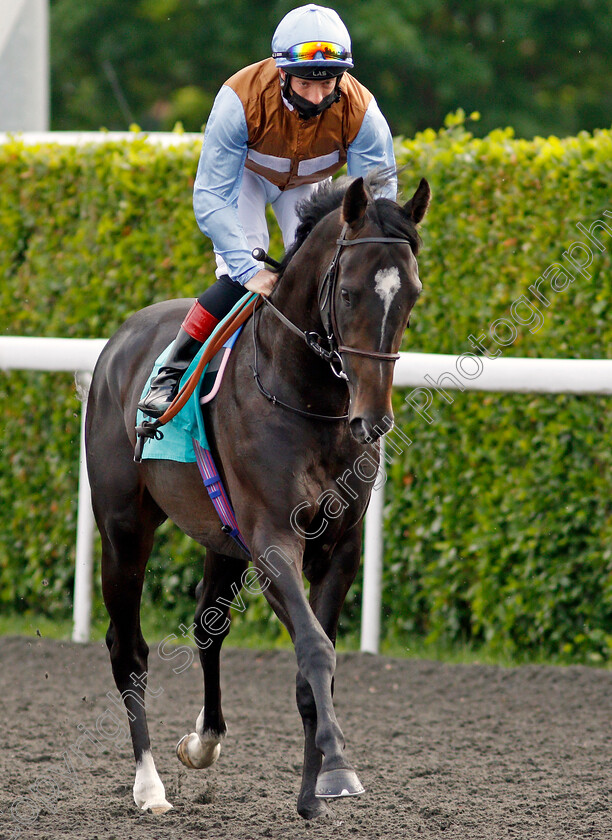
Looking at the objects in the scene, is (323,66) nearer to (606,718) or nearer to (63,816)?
(63,816)

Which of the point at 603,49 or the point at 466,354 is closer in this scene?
the point at 466,354

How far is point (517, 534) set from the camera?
5.84m

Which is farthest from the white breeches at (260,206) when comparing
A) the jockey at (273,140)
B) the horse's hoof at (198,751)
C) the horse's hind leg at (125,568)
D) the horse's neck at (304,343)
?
the horse's hoof at (198,751)

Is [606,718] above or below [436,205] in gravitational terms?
below

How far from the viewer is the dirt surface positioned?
3865 mm

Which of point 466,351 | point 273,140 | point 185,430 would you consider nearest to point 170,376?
point 185,430

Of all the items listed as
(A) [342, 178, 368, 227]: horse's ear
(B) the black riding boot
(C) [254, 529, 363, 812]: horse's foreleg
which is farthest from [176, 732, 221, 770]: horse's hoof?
(A) [342, 178, 368, 227]: horse's ear

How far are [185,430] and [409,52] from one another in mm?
12742

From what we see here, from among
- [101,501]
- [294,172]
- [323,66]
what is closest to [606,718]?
[101,501]

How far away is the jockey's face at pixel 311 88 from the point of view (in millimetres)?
3701

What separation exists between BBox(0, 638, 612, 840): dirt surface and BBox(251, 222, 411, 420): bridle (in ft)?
4.65

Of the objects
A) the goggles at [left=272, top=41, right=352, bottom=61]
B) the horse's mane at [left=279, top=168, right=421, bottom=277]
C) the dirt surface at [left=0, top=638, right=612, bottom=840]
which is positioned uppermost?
the goggles at [left=272, top=41, right=352, bottom=61]

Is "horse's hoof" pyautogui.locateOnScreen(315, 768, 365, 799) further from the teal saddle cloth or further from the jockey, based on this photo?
the jockey

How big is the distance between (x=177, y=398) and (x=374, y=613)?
7.98 feet
